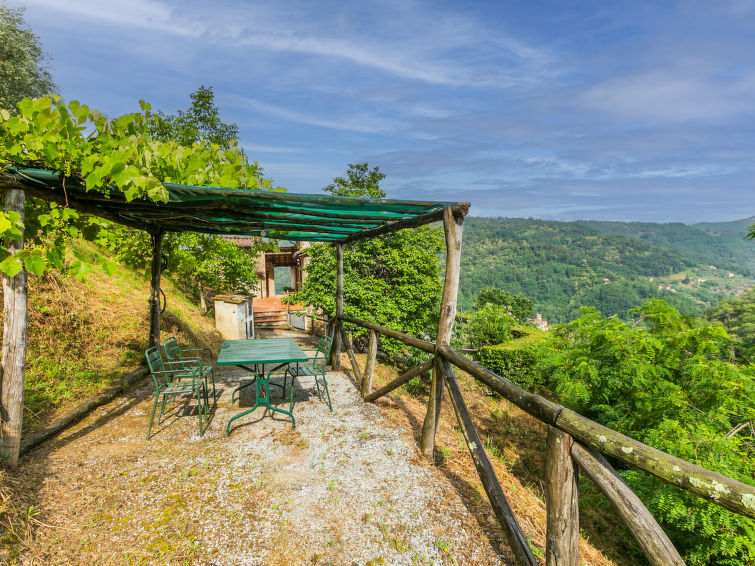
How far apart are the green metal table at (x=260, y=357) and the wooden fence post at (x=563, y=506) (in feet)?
9.08

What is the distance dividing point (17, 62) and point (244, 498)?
72.6ft

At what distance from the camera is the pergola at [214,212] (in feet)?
9.48

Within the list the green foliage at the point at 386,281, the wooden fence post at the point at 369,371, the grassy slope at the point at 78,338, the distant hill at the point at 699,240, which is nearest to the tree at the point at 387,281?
the green foliage at the point at 386,281

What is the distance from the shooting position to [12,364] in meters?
2.94

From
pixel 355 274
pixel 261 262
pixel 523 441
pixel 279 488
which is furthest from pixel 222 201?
pixel 261 262

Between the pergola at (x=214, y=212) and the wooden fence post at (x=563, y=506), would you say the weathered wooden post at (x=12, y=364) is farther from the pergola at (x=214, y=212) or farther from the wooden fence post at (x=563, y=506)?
the wooden fence post at (x=563, y=506)

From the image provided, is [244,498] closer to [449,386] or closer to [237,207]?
[449,386]

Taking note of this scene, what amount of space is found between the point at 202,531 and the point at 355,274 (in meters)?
7.36

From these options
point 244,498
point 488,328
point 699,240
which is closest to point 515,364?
point 488,328

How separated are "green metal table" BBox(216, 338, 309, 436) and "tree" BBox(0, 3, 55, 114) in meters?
16.5

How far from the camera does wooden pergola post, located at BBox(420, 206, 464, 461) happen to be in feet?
11.4

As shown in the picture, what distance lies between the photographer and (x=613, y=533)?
6.09 metres

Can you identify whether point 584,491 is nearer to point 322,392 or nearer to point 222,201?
point 322,392

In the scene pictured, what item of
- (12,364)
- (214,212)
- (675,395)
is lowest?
(675,395)
